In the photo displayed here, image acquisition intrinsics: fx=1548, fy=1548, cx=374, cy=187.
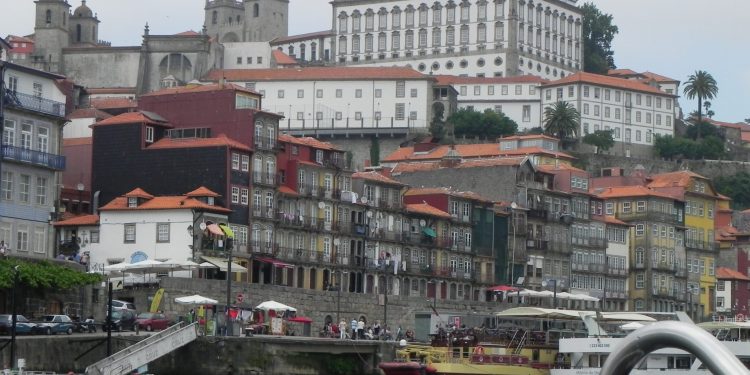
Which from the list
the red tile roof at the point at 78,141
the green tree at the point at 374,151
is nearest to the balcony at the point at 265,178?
the red tile roof at the point at 78,141

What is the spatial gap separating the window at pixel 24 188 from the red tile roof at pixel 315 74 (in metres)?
78.7

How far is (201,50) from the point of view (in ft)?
474

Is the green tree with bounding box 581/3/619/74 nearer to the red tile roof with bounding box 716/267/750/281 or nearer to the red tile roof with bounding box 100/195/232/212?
the red tile roof with bounding box 716/267/750/281

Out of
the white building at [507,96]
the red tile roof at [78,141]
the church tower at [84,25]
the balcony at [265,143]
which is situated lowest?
the balcony at [265,143]

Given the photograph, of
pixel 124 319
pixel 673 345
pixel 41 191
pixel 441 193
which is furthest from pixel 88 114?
pixel 673 345

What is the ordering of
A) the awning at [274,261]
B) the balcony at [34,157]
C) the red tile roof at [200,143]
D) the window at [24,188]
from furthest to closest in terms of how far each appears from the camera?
the awning at [274,261] < the red tile roof at [200,143] < the window at [24,188] < the balcony at [34,157]

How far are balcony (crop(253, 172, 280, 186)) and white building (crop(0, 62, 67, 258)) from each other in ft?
49.1

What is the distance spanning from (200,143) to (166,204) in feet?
17.1

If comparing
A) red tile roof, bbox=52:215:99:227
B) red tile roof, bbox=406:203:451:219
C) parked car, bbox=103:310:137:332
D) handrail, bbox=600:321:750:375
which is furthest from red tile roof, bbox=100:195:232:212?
handrail, bbox=600:321:750:375

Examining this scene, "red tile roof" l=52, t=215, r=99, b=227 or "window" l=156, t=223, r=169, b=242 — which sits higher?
"red tile roof" l=52, t=215, r=99, b=227

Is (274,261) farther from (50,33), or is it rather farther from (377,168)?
(50,33)

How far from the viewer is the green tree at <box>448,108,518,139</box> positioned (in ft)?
463

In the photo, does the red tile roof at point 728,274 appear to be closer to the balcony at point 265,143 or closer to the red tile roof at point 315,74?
the red tile roof at point 315,74

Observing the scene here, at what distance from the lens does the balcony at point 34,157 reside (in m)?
58.9
